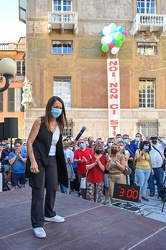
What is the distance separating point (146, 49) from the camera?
72.5ft

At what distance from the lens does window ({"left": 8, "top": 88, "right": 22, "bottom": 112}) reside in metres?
26.5

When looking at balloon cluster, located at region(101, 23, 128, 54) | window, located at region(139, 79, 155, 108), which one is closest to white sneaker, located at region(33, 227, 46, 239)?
balloon cluster, located at region(101, 23, 128, 54)

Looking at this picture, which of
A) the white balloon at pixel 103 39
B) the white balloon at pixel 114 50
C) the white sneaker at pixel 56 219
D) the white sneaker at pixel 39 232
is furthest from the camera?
the white balloon at pixel 103 39

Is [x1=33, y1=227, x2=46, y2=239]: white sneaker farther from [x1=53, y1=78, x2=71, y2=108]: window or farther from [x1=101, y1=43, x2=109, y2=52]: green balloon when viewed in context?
[x1=101, y1=43, x2=109, y2=52]: green balloon

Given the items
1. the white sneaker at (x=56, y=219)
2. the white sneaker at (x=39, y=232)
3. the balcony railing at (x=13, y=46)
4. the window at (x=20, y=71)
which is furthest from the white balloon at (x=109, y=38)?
the white sneaker at (x=39, y=232)

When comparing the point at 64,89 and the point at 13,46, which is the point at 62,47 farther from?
the point at 13,46

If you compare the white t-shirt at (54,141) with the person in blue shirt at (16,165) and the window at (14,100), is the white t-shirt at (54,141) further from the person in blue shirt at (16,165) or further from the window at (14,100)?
the window at (14,100)

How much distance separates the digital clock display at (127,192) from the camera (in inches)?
213

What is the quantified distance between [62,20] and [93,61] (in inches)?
160

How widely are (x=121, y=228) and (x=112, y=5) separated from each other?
840 inches

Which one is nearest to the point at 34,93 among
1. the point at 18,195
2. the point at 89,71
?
the point at 89,71

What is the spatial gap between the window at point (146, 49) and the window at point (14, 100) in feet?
41.9

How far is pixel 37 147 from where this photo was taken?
345cm

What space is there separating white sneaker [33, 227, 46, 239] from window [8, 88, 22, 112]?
24.1m
